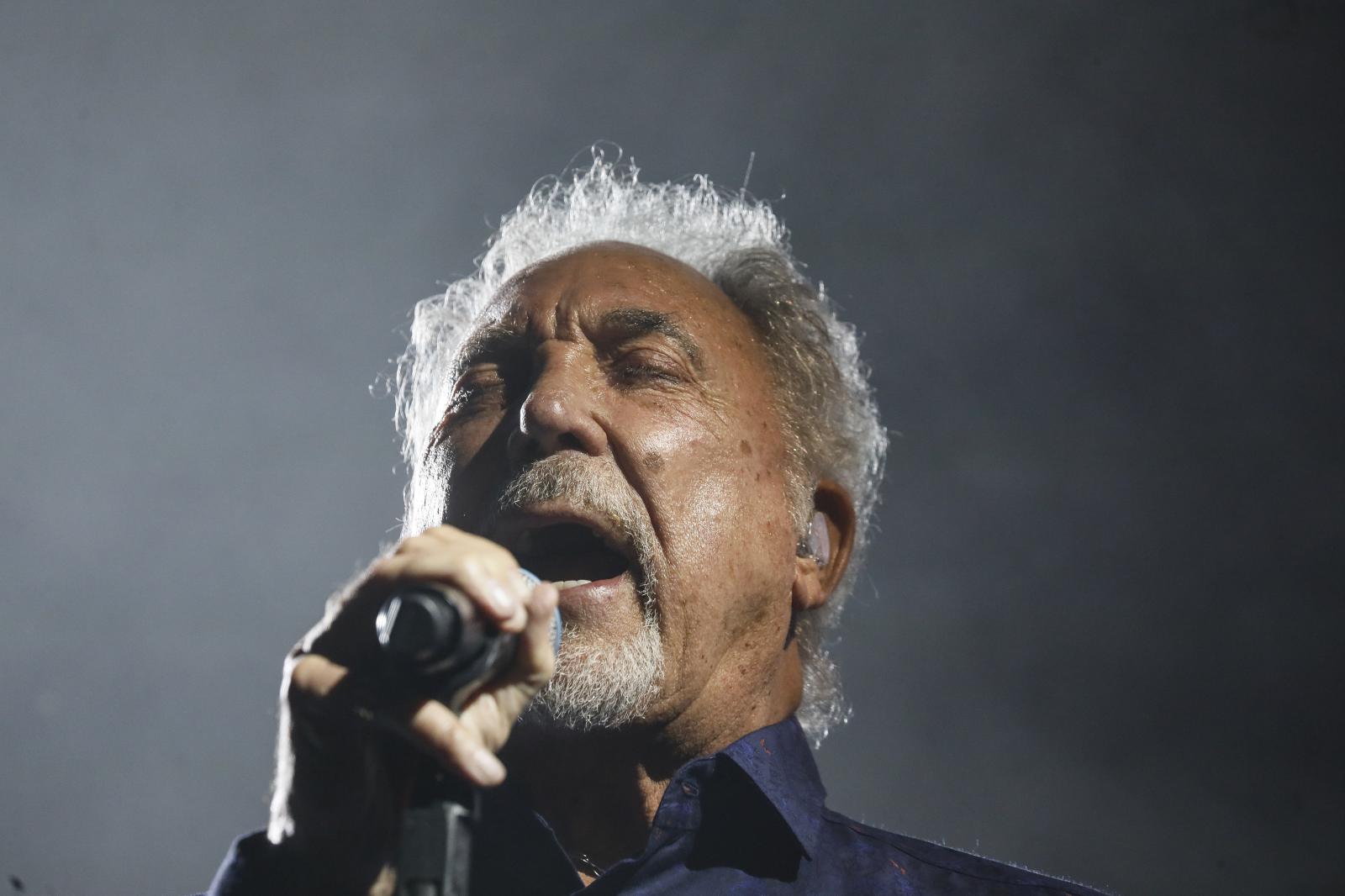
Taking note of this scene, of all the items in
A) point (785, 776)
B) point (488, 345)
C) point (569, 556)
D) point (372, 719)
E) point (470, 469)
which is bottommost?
point (372, 719)

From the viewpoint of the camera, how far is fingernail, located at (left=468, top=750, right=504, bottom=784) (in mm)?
972

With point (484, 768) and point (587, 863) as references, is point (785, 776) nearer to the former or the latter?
point (587, 863)

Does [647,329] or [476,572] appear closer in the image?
[476,572]

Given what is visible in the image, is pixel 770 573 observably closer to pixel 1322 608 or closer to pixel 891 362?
pixel 891 362

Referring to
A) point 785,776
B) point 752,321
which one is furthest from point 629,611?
point 752,321

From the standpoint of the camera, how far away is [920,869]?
1.88 m

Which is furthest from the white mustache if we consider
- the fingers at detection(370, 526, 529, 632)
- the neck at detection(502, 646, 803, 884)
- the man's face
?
the fingers at detection(370, 526, 529, 632)

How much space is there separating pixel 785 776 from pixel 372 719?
948 millimetres

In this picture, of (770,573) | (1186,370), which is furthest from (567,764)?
(1186,370)

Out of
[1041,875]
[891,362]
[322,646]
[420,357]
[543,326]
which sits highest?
[891,362]

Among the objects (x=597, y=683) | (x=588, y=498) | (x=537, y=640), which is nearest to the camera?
(x=537, y=640)

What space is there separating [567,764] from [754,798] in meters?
0.33

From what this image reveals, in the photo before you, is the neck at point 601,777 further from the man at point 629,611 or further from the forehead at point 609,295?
the forehead at point 609,295

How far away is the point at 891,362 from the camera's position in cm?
402
